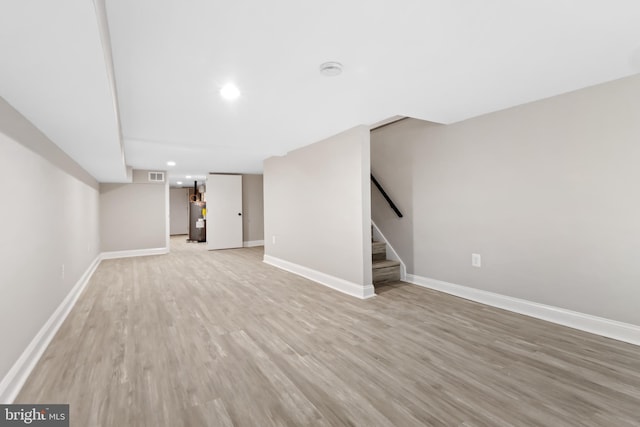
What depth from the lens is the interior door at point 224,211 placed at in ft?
26.2

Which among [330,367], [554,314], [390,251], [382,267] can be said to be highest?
[390,251]

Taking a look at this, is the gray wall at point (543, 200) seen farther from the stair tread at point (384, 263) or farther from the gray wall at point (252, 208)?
the gray wall at point (252, 208)

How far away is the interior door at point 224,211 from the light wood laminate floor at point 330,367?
458 centimetres

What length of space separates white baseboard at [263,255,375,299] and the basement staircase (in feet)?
1.52

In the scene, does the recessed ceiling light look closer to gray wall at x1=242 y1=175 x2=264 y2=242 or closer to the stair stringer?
the stair stringer

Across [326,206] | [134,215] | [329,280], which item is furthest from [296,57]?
[134,215]

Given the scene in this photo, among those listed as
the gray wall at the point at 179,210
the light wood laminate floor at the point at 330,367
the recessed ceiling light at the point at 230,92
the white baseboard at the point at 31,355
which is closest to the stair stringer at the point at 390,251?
the light wood laminate floor at the point at 330,367

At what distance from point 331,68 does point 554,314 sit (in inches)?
118

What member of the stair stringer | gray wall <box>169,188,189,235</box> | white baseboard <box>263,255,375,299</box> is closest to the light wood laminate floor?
white baseboard <box>263,255,375,299</box>

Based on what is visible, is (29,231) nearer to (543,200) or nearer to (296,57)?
(296,57)

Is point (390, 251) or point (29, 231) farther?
point (390, 251)

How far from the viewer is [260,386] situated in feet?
6.11

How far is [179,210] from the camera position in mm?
12414

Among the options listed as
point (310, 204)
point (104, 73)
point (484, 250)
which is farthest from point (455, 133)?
point (104, 73)
